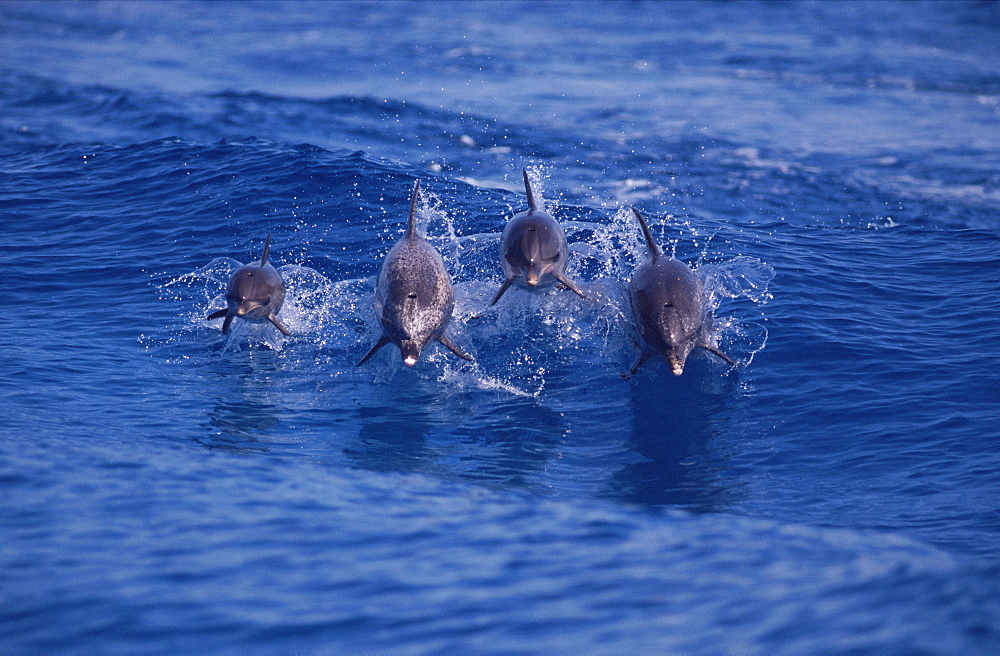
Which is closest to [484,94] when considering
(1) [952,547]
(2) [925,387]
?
(2) [925,387]

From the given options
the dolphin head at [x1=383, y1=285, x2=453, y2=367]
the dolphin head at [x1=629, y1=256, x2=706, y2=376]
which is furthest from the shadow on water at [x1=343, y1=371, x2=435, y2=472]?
the dolphin head at [x1=629, y1=256, x2=706, y2=376]

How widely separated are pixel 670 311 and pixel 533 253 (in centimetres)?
164

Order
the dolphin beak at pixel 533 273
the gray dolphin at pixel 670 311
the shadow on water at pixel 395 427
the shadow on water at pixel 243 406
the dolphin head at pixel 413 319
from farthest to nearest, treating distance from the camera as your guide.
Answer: the dolphin beak at pixel 533 273 → the dolphin head at pixel 413 319 → the gray dolphin at pixel 670 311 → the shadow on water at pixel 243 406 → the shadow on water at pixel 395 427

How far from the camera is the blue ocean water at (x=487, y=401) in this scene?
5754mm

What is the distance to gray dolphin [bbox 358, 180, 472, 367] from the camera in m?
9.52

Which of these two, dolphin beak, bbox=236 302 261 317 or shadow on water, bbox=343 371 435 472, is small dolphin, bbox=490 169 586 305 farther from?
dolphin beak, bbox=236 302 261 317

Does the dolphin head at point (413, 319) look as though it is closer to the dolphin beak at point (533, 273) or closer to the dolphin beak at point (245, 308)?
the dolphin beak at point (533, 273)

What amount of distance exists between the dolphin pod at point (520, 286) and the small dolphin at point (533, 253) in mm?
10

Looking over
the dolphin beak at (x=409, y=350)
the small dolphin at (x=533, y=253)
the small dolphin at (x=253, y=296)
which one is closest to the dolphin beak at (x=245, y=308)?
the small dolphin at (x=253, y=296)

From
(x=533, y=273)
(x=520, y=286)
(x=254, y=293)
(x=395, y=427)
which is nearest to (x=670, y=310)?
(x=533, y=273)

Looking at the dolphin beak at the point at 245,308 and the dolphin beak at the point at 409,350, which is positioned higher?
the dolphin beak at the point at 245,308

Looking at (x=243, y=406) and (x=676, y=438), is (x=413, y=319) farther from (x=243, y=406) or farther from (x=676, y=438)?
(x=676, y=438)

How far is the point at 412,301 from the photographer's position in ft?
31.5

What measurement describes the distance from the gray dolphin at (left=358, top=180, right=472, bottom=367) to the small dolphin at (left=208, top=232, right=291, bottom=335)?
1245 mm
